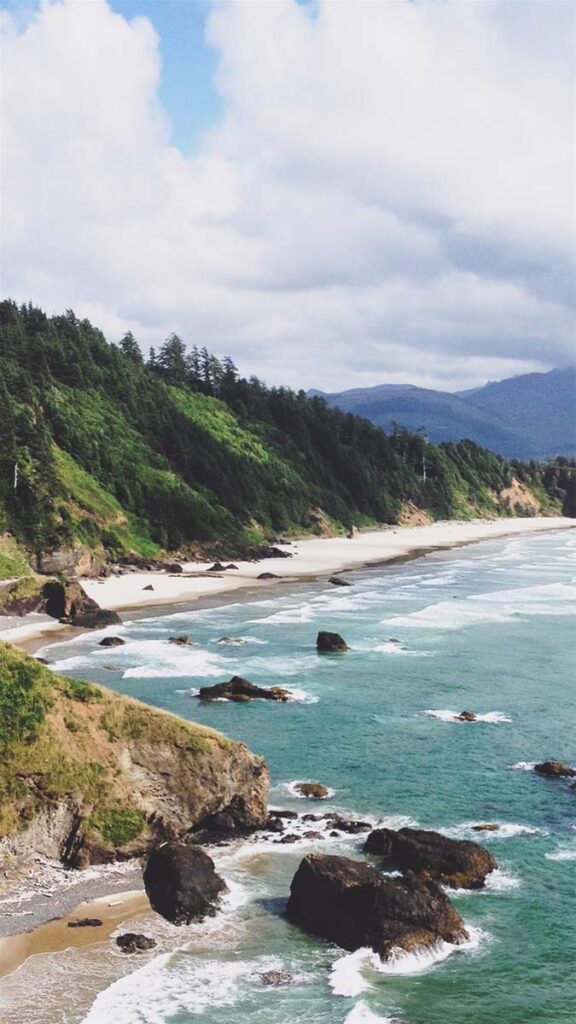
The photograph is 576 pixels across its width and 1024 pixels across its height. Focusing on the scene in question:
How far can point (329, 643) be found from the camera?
60781 millimetres

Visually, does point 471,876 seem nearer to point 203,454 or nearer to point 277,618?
point 277,618

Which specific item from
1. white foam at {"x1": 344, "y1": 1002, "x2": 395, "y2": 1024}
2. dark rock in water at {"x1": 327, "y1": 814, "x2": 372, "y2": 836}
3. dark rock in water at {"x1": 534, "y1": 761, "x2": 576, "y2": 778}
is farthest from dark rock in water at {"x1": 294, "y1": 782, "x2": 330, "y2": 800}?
white foam at {"x1": 344, "y1": 1002, "x2": 395, "y2": 1024}

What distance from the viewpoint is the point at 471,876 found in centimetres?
2739

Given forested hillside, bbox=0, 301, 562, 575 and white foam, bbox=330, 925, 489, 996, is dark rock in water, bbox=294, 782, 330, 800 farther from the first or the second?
forested hillside, bbox=0, 301, 562, 575

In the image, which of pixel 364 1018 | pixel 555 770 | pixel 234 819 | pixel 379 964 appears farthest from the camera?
pixel 555 770

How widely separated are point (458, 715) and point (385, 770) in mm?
9496

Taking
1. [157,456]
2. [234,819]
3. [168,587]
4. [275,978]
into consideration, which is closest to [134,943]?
[275,978]

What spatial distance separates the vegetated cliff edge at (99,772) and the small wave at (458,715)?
654 inches

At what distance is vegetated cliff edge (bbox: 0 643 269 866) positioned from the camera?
26547 mm

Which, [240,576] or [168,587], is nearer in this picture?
[168,587]

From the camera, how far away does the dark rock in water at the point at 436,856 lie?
1081 inches

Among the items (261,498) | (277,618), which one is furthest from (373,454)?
(277,618)

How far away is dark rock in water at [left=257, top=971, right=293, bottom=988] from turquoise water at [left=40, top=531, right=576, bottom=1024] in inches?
7.1

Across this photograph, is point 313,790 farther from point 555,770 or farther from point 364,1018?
point 364,1018
